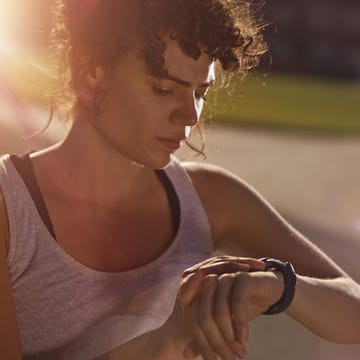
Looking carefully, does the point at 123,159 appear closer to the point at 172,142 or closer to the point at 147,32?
the point at 172,142

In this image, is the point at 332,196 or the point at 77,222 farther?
the point at 332,196

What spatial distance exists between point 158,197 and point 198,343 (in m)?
0.86

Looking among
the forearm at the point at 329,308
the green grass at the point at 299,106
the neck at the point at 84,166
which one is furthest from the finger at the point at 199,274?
the green grass at the point at 299,106

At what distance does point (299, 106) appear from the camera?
2458 cm

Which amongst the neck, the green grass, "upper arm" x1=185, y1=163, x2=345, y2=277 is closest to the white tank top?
the neck

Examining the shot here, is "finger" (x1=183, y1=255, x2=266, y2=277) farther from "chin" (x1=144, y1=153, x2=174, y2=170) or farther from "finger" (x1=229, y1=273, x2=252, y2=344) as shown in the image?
"chin" (x1=144, y1=153, x2=174, y2=170)

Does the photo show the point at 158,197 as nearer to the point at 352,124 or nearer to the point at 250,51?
the point at 250,51

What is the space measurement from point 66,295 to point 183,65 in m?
0.59

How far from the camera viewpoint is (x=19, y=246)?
7.77 ft

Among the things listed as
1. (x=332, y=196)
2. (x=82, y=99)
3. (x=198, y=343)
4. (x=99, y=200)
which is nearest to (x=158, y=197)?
(x=99, y=200)

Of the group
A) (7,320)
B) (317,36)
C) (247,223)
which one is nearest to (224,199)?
(247,223)

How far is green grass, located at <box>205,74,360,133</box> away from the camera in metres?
19.8

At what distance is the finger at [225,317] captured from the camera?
1.91 meters

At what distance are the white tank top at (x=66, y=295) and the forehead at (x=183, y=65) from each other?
0.44m
